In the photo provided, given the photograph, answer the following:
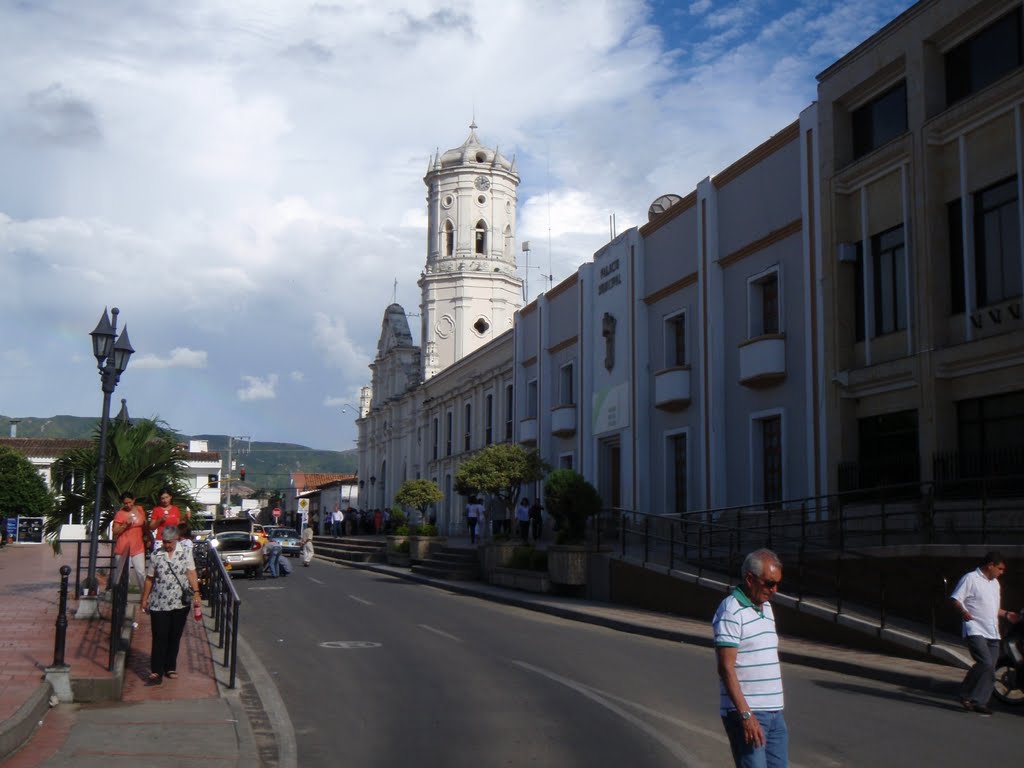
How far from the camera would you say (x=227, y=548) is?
30.0 m

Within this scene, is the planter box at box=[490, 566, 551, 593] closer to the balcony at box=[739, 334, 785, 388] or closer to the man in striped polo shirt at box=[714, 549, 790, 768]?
the balcony at box=[739, 334, 785, 388]

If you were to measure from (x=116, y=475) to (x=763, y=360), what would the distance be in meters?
13.2

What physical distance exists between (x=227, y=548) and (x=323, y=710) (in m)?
19.9

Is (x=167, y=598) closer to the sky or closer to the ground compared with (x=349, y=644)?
closer to the sky

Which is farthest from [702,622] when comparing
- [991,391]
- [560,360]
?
[560,360]

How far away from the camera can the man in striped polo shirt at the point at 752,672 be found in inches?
222

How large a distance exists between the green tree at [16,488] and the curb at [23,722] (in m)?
53.6

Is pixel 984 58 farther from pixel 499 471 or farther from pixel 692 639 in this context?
pixel 499 471

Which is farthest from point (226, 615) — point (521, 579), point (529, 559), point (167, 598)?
point (529, 559)

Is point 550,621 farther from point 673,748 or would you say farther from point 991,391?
point 673,748

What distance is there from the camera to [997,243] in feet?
58.0

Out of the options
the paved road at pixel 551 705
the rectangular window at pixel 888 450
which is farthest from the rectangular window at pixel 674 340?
the paved road at pixel 551 705

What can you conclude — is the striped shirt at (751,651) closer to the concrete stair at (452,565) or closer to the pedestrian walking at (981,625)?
the pedestrian walking at (981,625)

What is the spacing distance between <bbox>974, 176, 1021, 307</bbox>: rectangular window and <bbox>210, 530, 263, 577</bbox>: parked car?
790 inches
